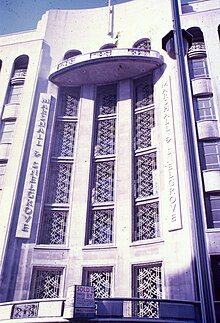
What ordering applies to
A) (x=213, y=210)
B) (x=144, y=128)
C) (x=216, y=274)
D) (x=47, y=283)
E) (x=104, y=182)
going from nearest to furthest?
1. (x=216, y=274)
2. (x=213, y=210)
3. (x=47, y=283)
4. (x=104, y=182)
5. (x=144, y=128)

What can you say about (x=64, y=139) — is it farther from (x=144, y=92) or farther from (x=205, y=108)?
(x=205, y=108)

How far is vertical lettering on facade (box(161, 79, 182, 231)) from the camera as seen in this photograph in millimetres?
17547

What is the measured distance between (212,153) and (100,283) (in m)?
9.41

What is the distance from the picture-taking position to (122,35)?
86.9ft

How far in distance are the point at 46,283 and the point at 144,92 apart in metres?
13.9

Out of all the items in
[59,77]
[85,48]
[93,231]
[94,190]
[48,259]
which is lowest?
[48,259]

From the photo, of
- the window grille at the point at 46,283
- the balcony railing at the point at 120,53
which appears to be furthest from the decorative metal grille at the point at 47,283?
the balcony railing at the point at 120,53

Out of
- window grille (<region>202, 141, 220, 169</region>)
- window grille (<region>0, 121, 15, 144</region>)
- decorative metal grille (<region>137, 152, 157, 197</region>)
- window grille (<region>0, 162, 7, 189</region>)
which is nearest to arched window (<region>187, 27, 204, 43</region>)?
window grille (<region>202, 141, 220, 169</region>)

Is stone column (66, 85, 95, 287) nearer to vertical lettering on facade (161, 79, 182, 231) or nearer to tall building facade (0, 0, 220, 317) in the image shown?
tall building facade (0, 0, 220, 317)

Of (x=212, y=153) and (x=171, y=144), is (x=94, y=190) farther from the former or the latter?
(x=212, y=153)

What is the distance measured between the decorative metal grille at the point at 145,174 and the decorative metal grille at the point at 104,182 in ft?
5.82

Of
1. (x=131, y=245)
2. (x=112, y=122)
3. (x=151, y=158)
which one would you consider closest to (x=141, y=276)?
(x=131, y=245)

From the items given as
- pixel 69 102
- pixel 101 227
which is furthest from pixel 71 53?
pixel 101 227

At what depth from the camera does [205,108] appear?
2109 cm
